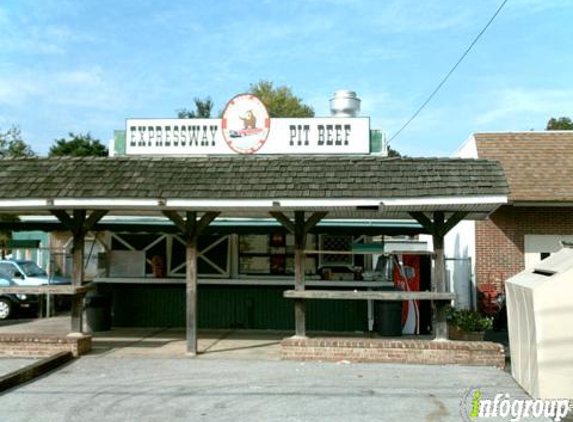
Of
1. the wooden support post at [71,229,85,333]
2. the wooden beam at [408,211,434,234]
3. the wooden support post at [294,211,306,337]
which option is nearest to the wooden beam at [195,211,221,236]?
the wooden support post at [294,211,306,337]

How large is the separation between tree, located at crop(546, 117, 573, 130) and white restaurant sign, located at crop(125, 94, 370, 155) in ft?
147

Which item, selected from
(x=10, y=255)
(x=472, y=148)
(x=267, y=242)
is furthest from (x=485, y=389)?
(x=10, y=255)

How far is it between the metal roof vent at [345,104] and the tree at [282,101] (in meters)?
42.6

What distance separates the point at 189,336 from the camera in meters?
11.6

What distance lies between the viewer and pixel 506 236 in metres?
16.4

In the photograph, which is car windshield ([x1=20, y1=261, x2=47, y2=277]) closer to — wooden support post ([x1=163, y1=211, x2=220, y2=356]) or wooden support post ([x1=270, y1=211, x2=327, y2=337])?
wooden support post ([x1=163, y1=211, x2=220, y2=356])

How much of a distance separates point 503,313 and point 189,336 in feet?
19.4

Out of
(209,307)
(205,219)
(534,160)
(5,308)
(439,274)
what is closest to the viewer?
(439,274)

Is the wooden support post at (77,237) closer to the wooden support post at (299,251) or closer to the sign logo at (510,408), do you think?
the wooden support post at (299,251)

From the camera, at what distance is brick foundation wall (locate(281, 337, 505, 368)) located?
429 inches

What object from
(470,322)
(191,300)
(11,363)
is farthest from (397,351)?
(11,363)

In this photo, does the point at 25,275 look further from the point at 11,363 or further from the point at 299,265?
the point at 299,265

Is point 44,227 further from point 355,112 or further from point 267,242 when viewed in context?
point 355,112

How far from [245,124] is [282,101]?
46.7 m
